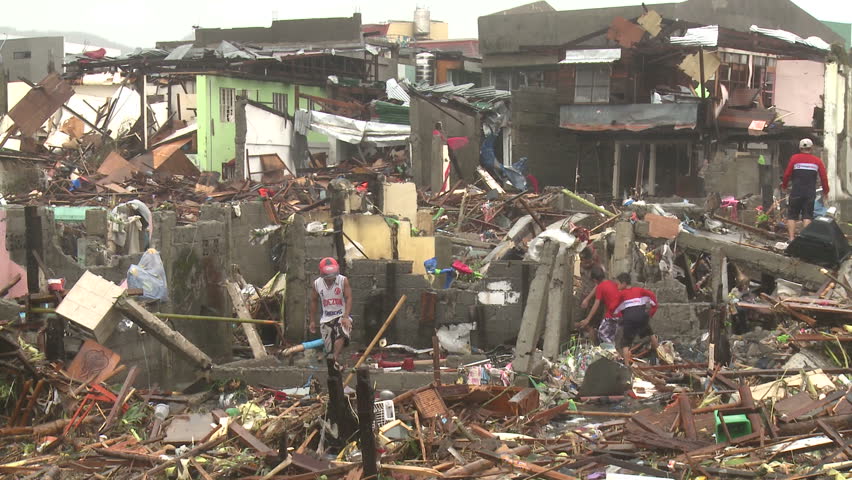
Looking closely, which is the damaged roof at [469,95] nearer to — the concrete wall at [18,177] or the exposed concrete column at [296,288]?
the concrete wall at [18,177]

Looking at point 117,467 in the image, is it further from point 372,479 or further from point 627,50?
point 627,50

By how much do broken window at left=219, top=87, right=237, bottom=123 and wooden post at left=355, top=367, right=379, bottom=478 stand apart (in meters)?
27.6

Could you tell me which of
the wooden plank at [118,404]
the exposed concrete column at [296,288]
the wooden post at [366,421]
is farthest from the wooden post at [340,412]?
the exposed concrete column at [296,288]

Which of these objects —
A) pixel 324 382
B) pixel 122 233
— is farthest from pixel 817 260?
pixel 122 233

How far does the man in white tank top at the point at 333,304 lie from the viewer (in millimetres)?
11273

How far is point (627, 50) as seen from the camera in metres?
28.0

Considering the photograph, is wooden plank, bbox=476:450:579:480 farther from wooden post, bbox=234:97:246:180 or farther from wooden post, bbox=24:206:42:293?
wooden post, bbox=234:97:246:180

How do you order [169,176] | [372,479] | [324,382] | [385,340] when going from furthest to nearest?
[169,176], [385,340], [324,382], [372,479]

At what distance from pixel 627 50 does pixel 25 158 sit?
1726 centimetres

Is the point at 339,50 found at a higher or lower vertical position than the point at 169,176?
higher

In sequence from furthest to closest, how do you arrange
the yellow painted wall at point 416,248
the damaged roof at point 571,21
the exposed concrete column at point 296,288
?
the damaged roof at point 571,21, the yellow painted wall at point 416,248, the exposed concrete column at point 296,288

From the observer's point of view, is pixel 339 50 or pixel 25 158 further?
pixel 339 50

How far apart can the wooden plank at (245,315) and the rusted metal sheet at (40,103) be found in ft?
70.6

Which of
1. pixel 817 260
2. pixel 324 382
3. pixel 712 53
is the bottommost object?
pixel 324 382
